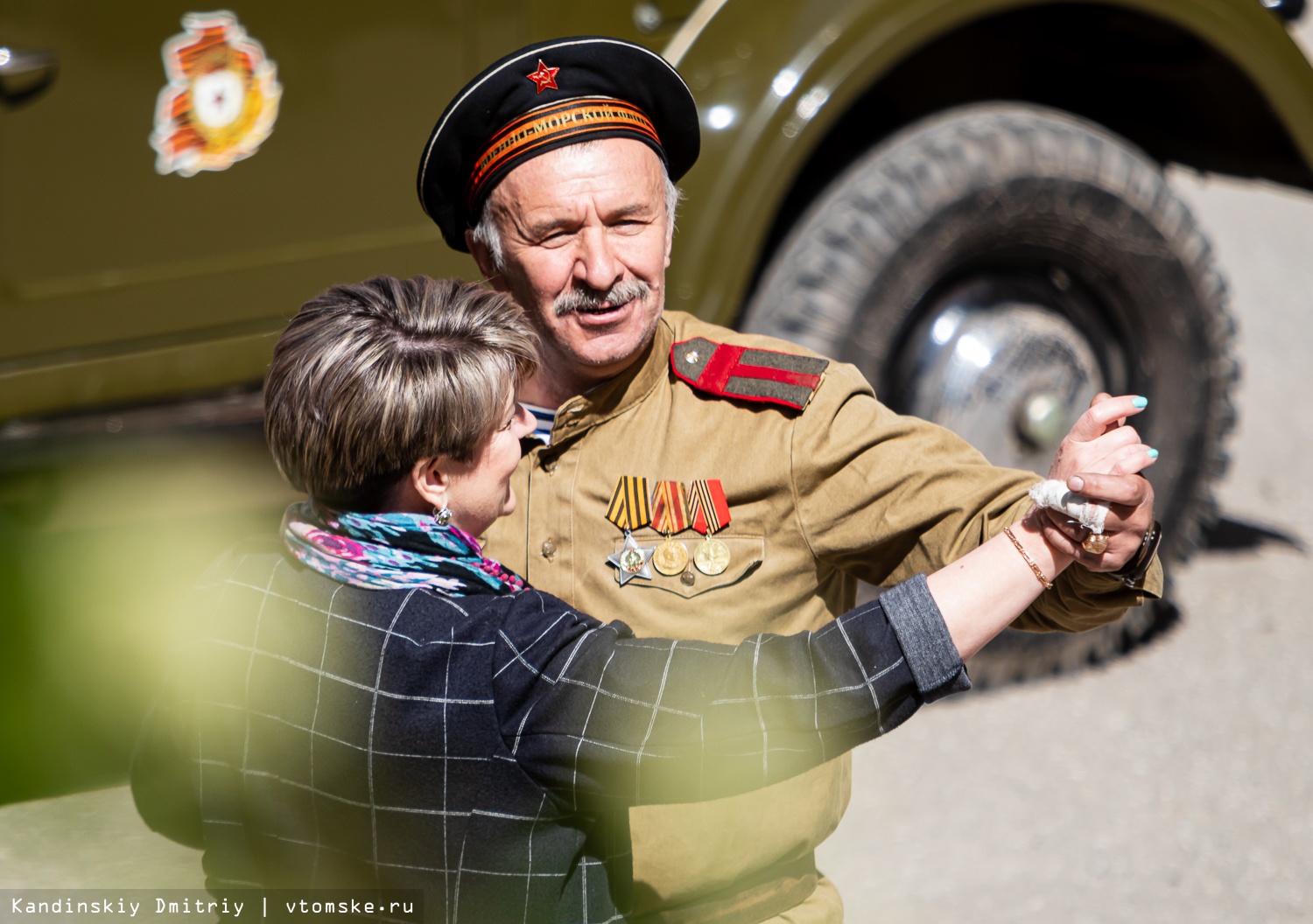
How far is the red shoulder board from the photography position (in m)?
1.77

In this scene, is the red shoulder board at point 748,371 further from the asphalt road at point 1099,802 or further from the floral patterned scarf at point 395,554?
the asphalt road at point 1099,802

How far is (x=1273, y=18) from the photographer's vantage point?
3584 millimetres

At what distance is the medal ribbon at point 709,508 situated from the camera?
5.82 feet

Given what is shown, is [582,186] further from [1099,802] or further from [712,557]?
[1099,802]

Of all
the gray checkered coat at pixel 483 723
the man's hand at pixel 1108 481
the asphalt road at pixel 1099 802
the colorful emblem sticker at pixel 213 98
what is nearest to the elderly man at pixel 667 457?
the man's hand at pixel 1108 481

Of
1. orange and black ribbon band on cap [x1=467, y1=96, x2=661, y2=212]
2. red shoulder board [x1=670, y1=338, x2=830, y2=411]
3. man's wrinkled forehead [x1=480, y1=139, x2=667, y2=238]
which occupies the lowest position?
red shoulder board [x1=670, y1=338, x2=830, y2=411]

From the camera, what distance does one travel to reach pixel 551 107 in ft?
5.89

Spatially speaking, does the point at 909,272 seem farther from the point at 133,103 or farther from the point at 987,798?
the point at 133,103

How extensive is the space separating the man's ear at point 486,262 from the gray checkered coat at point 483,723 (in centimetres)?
58

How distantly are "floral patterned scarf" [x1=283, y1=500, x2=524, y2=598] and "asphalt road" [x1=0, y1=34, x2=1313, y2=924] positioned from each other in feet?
2.93

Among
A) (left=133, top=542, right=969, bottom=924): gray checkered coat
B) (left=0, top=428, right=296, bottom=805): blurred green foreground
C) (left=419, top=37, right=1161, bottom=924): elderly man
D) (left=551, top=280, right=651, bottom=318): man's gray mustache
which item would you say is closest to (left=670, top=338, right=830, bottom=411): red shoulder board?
(left=419, top=37, right=1161, bottom=924): elderly man

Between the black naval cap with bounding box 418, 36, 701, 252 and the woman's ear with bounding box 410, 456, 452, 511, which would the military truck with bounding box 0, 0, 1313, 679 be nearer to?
the black naval cap with bounding box 418, 36, 701, 252

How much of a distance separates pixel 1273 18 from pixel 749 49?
1472 millimetres

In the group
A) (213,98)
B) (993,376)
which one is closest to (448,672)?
(213,98)
